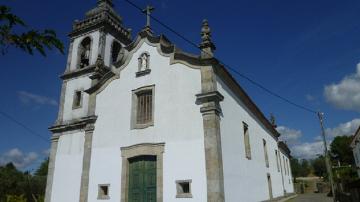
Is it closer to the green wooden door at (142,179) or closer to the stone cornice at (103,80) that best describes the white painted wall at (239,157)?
the green wooden door at (142,179)

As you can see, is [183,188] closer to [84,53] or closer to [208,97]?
[208,97]

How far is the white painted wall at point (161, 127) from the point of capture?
11867 millimetres

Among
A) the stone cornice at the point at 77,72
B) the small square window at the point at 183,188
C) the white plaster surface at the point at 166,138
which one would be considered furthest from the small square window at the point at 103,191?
the stone cornice at the point at 77,72

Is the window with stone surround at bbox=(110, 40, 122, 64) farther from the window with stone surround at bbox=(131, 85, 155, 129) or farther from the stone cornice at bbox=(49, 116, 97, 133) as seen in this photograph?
the window with stone surround at bbox=(131, 85, 155, 129)

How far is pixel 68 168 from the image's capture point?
612 inches

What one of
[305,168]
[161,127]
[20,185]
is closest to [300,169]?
[305,168]

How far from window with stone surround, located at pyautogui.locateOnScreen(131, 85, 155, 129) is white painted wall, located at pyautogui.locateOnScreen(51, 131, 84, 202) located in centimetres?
385

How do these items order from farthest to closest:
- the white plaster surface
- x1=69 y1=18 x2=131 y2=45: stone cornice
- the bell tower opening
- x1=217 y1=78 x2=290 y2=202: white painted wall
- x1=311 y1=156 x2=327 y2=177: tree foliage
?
x1=311 y1=156 x2=327 y2=177: tree foliage < the bell tower opening < x1=69 y1=18 x2=131 y2=45: stone cornice < x1=217 y1=78 x2=290 y2=202: white painted wall < the white plaster surface

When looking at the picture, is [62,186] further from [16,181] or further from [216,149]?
[16,181]

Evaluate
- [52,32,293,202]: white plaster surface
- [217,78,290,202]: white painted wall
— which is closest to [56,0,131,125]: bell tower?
[52,32,293,202]: white plaster surface

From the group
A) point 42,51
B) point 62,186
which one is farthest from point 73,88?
point 42,51

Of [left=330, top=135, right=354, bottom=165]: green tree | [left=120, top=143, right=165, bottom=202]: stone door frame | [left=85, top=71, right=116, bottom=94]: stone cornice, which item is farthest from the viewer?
[left=330, top=135, right=354, bottom=165]: green tree

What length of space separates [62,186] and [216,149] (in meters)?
8.74

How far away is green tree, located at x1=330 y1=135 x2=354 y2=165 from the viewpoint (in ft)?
Result: 199
